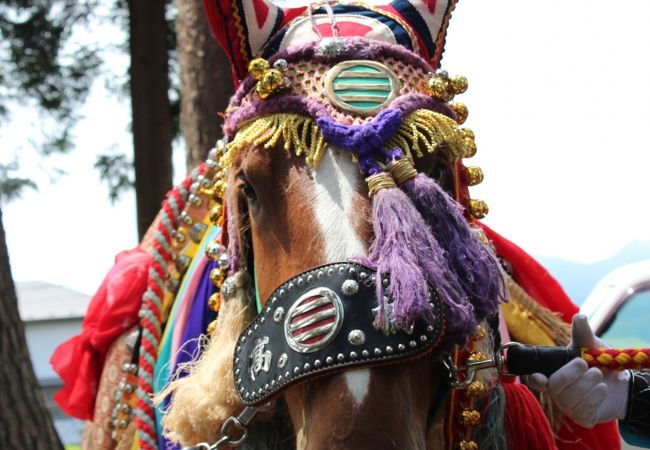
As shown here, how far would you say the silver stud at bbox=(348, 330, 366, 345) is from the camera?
1812 millimetres

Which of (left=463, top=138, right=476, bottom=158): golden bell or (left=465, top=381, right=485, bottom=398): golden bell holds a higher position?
(left=463, top=138, right=476, bottom=158): golden bell

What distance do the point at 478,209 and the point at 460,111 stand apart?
10.4 inches

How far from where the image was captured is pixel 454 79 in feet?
7.67

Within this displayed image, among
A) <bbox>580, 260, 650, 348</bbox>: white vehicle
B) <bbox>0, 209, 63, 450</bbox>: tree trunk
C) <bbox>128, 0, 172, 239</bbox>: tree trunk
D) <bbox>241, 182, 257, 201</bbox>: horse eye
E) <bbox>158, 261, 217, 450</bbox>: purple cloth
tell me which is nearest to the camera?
<bbox>241, 182, 257, 201</bbox>: horse eye

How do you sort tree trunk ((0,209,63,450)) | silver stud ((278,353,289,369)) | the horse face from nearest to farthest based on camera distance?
the horse face < silver stud ((278,353,289,369)) < tree trunk ((0,209,63,450))

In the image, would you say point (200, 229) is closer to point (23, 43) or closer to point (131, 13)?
point (131, 13)

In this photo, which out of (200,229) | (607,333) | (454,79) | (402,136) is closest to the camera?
(402,136)

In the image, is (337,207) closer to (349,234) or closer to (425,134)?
(349,234)

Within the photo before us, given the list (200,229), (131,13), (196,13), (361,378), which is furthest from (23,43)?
(361,378)

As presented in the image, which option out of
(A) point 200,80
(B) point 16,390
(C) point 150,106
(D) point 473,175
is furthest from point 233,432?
(C) point 150,106

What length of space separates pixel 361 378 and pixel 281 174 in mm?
565

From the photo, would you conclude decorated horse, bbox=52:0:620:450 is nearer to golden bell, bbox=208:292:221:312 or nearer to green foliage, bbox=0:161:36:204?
golden bell, bbox=208:292:221:312

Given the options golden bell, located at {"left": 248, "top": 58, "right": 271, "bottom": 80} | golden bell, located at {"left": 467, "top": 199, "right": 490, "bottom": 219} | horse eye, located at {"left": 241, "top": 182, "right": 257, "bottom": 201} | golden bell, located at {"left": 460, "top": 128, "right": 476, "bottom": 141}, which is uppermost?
golden bell, located at {"left": 248, "top": 58, "right": 271, "bottom": 80}

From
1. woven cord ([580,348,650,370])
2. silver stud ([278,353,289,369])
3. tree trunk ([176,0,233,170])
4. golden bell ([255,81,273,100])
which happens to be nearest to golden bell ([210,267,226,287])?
golden bell ([255,81,273,100])
